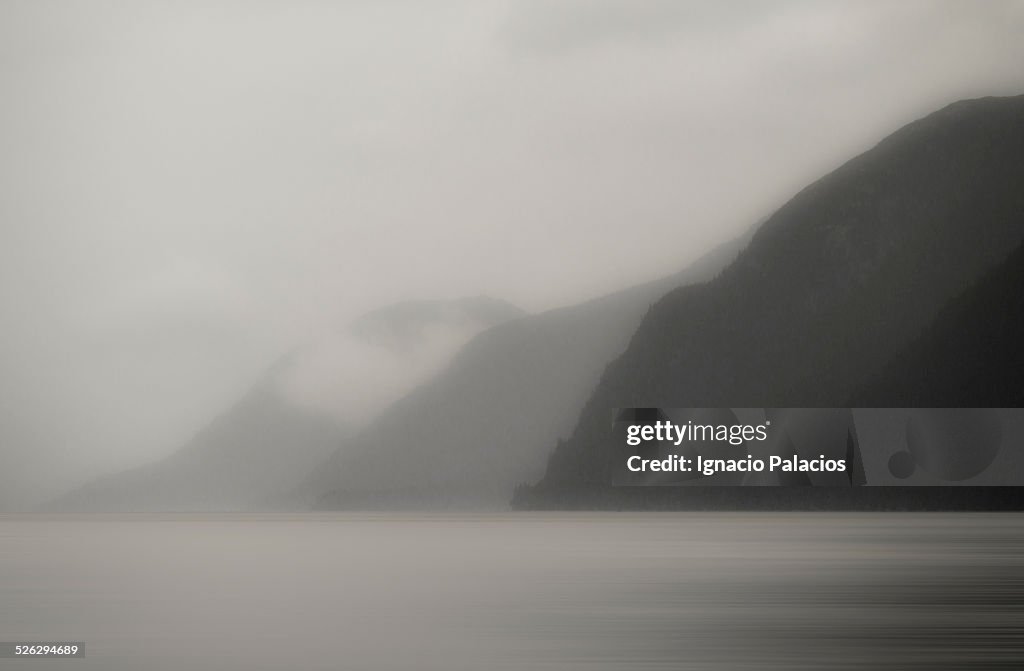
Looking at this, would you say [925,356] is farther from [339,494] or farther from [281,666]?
A: [281,666]

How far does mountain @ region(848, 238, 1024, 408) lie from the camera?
24000mm

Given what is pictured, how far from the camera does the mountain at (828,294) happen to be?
23656 millimetres

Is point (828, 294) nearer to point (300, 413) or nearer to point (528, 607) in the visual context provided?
point (300, 413)

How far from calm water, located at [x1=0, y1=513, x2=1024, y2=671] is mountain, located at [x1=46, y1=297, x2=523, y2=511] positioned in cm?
1390

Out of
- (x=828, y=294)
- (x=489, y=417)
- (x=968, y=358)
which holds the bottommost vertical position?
(x=489, y=417)

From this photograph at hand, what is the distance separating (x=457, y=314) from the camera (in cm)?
2295

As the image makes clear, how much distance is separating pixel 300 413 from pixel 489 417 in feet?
13.1

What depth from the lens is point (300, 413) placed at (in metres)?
24.1

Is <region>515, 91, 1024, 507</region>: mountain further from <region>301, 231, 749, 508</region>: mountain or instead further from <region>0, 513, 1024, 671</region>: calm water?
<region>0, 513, 1024, 671</region>: calm water

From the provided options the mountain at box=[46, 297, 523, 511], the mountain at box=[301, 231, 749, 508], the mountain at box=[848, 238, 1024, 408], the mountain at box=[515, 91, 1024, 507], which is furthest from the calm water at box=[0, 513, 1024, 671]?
Answer: the mountain at box=[848, 238, 1024, 408]

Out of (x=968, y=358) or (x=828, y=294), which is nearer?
(x=968, y=358)

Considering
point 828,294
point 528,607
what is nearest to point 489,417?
point 828,294

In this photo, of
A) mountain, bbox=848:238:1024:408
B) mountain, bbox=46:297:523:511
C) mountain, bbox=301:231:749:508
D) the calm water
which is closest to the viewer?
the calm water

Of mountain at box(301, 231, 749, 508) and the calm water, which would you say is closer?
the calm water
